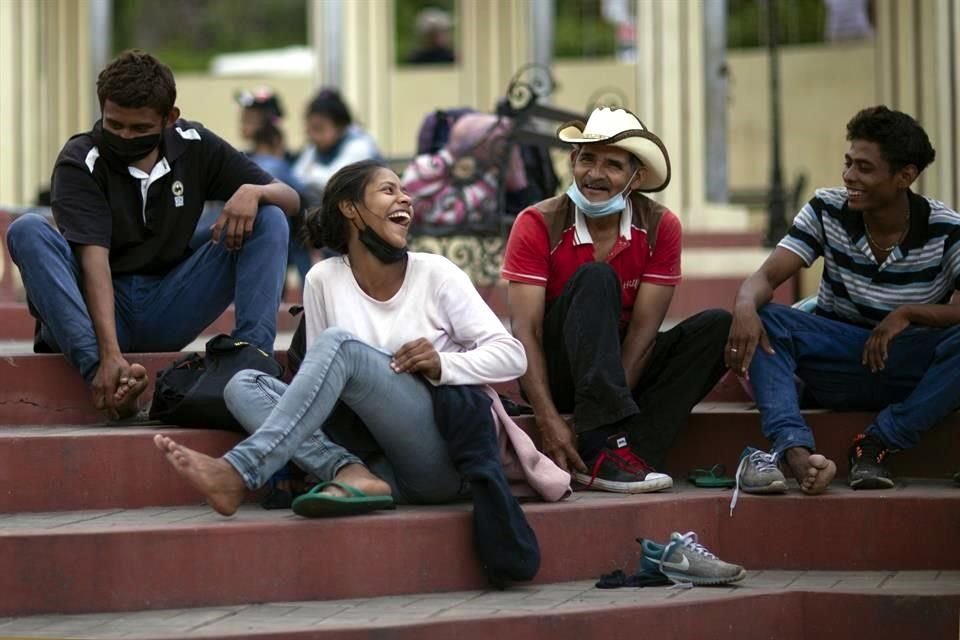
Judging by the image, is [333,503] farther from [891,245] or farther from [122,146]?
[891,245]

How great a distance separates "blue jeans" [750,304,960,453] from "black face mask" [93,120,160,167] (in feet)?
7.29

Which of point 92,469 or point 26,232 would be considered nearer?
point 92,469

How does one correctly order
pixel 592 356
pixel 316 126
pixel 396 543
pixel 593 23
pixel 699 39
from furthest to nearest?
pixel 593 23
pixel 699 39
pixel 316 126
pixel 592 356
pixel 396 543

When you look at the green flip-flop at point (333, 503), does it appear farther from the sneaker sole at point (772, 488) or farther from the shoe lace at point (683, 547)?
the sneaker sole at point (772, 488)

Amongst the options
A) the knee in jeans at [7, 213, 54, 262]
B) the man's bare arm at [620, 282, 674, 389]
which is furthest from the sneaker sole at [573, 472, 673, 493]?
the knee in jeans at [7, 213, 54, 262]

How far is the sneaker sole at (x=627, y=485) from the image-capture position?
20.4ft

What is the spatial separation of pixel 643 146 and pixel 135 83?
69.0 inches

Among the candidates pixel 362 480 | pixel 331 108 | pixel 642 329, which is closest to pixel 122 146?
pixel 362 480

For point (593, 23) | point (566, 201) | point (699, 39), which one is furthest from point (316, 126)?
point (593, 23)

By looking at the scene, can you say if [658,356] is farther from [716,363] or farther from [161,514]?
[161,514]

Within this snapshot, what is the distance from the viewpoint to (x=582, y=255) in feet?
21.3

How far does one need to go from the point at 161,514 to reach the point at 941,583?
248 centimetres

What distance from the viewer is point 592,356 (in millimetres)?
6211

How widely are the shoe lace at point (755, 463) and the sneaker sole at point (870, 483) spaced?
29 centimetres
